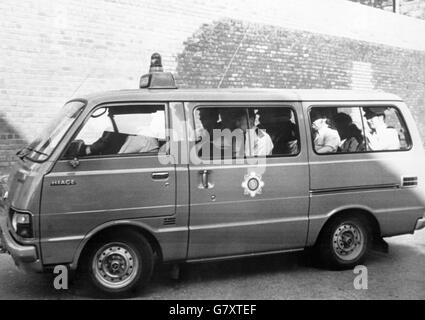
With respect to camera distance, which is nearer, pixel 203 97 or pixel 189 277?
pixel 203 97

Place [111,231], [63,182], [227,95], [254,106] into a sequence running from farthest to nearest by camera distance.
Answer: [254,106] → [227,95] → [111,231] → [63,182]

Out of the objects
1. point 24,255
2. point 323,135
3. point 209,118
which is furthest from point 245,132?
point 24,255

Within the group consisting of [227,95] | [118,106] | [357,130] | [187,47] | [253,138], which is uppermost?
[187,47]

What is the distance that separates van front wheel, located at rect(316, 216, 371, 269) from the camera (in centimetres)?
581

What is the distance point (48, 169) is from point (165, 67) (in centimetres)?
554

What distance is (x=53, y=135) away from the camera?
505 cm

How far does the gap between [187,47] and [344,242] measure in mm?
5638

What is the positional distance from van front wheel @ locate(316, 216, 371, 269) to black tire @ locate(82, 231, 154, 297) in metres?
1.99

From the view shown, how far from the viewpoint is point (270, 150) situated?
5.54m

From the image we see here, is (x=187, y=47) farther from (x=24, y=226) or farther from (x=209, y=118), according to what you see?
(x=24, y=226)

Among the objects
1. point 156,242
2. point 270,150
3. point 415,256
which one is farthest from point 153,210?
point 415,256
